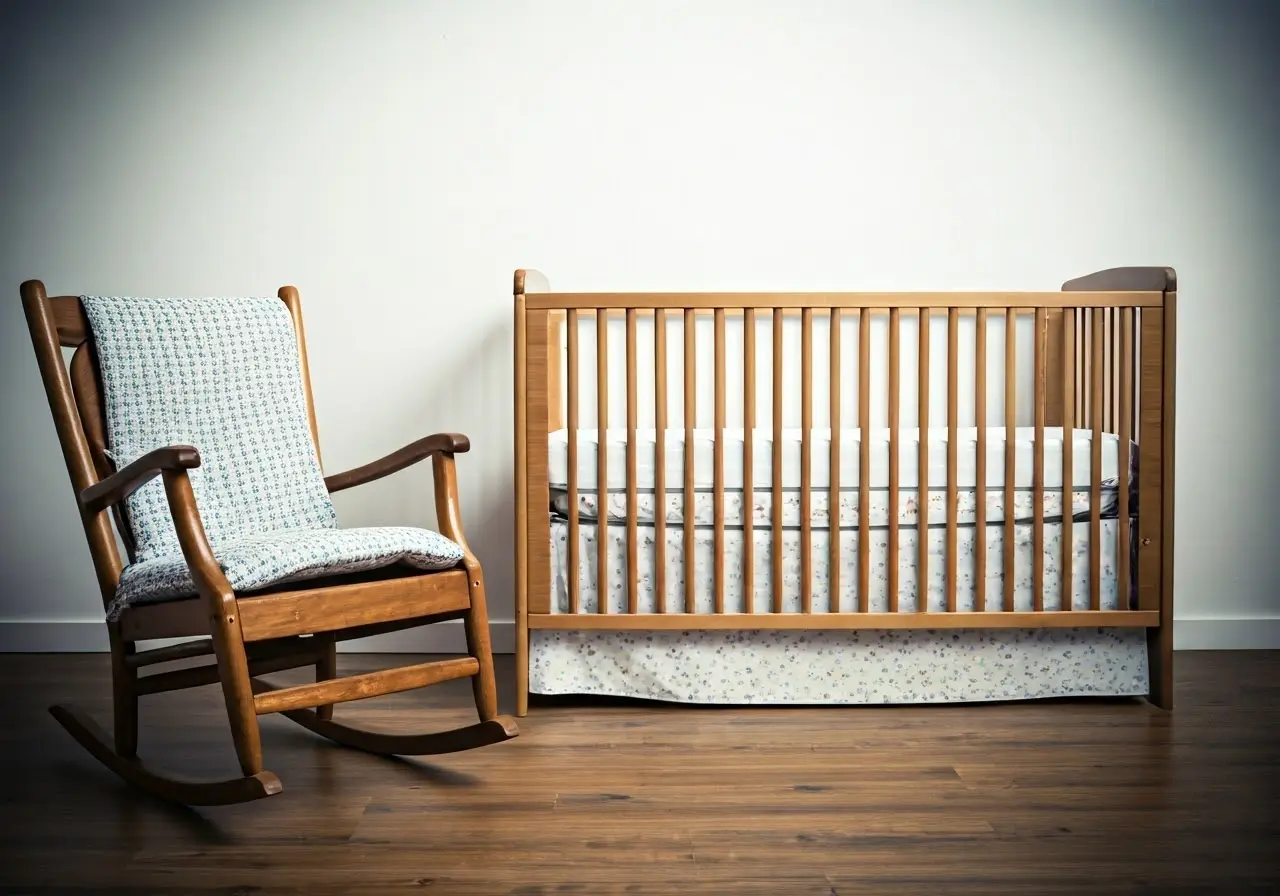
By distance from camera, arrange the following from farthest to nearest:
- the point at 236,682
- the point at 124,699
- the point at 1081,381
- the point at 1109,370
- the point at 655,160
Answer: the point at 655,160
the point at 1081,381
the point at 1109,370
the point at 124,699
the point at 236,682

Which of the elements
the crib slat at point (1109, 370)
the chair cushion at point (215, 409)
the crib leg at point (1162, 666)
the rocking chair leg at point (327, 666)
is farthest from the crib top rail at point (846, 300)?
the rocking chair leg at point (327, 666)

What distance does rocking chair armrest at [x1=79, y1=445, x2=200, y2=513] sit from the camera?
1508 millimetres

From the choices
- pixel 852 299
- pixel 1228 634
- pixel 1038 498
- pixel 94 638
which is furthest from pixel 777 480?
pixel 94 638

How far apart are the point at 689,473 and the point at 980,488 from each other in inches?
23.3

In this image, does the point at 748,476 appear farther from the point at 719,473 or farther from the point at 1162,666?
the point at 1162,666

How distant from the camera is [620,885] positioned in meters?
1.30

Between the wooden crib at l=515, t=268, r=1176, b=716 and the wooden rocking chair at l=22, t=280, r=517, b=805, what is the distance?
13.2 inches

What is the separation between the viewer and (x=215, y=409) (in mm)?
1979

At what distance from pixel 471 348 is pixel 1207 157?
1987 millimetres

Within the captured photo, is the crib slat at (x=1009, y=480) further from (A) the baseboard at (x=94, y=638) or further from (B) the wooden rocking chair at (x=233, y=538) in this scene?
(A) the baseboard at (x=94, y=638)

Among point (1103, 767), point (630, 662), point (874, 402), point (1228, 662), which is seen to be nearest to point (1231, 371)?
point (1228, 662)

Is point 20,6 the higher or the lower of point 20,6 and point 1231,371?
the higher

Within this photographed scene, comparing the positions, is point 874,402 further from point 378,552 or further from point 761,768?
point 378,552

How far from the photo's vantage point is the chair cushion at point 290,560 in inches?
60.7
